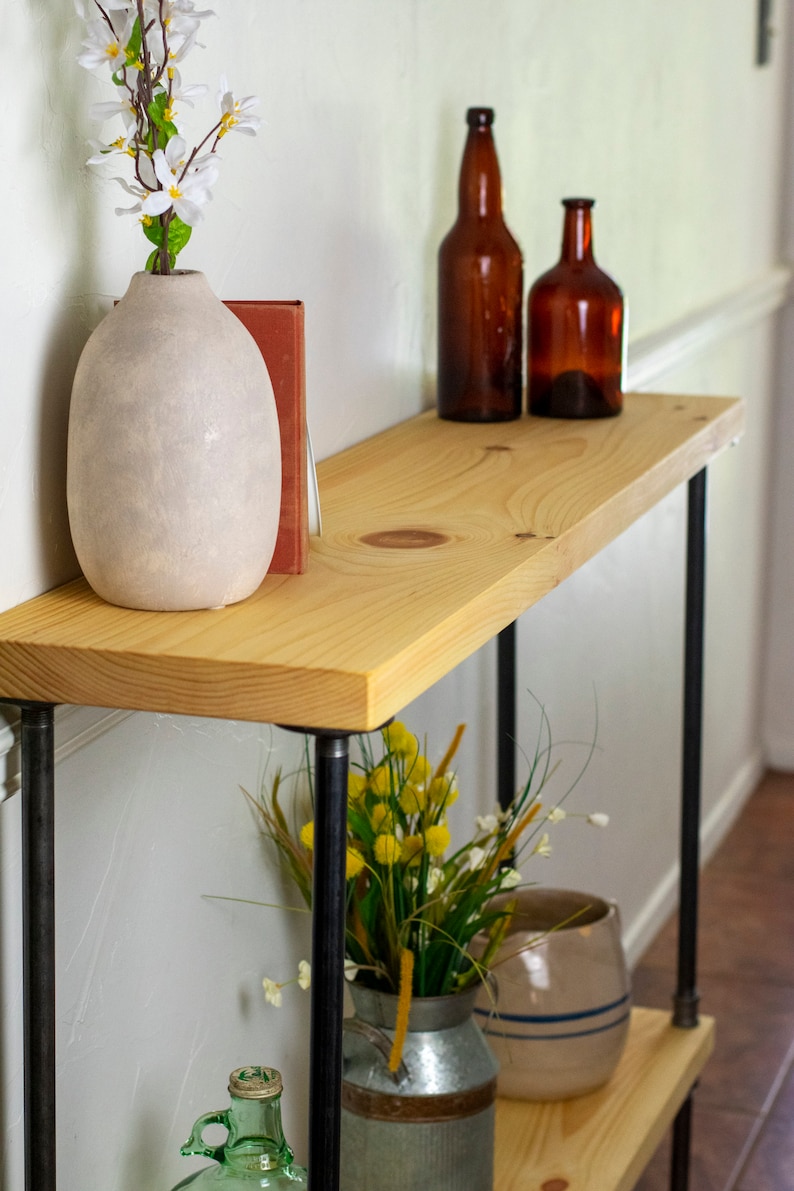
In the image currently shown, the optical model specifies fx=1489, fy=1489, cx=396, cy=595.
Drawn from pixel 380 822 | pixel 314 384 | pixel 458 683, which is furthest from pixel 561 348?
pixel 380 822

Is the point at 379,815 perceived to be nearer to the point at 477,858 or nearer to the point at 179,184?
the point at 477,858

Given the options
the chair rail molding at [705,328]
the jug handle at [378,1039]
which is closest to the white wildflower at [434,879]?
the jug handle at [378,1039]

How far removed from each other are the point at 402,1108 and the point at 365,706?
0.56m

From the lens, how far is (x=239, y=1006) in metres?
1.15

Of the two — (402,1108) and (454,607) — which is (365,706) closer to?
(454,607)

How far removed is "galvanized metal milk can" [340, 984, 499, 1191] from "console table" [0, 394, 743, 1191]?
33 centimetres

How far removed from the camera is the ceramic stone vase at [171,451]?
29.6 inches

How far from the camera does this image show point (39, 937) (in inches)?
32.6

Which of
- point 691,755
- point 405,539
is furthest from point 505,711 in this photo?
point 405,539

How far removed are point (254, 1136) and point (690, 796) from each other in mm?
858

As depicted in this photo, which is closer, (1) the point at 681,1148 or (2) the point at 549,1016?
(2) the point at 549,1016

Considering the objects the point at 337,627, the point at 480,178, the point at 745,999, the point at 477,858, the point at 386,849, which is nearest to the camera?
the point at 337,627

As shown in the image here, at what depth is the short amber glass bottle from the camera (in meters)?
1.36

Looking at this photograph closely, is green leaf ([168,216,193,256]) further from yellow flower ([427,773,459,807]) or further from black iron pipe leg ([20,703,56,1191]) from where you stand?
yellow flower ([427,773,459,807])
